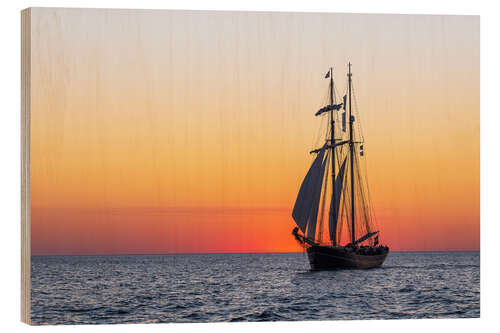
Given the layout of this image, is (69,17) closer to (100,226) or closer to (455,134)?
(100,226)

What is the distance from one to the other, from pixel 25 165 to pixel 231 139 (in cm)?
328

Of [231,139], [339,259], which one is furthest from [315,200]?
[339,259]

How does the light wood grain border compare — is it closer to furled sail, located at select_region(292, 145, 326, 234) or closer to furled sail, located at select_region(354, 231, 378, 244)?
furled sail, located at select_region(292, 145, 326, 234)

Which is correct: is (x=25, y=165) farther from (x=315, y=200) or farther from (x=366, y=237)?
(x=366, y=237)

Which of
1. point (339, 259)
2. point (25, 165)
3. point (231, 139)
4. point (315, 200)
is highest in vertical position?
point (231, 139)

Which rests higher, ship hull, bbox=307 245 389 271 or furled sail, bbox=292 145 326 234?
furled sail, bbox=292 145 326 234

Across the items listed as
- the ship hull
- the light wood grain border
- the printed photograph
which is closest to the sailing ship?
the ship hull

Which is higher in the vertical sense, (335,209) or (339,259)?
(335,209)

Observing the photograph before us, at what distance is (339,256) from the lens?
20141 mm

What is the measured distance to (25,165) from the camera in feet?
40.7

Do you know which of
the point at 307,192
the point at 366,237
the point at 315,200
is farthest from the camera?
the point at 366,237

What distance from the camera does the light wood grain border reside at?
12305 mm

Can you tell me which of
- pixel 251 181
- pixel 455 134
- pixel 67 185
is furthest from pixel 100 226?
pixel 455 134

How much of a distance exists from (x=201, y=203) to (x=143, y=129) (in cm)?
151
